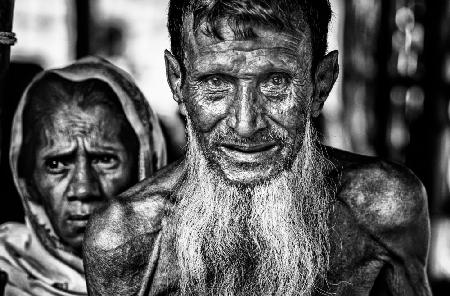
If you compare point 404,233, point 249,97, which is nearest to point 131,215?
point 249,97

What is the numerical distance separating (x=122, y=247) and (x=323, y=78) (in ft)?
3.28

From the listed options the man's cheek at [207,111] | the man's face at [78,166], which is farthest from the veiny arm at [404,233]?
the man's face at [78,166]

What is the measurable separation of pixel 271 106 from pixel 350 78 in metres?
3.95

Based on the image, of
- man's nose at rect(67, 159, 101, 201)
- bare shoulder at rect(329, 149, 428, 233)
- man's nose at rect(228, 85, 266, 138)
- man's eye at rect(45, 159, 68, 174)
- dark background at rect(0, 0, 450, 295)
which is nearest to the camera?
man's nose at rect(228, 85, 266, 138)

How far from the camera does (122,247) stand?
10.9ft

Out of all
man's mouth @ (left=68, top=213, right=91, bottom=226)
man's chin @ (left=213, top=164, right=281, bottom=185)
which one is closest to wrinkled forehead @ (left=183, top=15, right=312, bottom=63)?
man's chin @ (left=213, top=164, right=281, bottom=185)

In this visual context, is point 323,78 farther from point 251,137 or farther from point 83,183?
point 83,183

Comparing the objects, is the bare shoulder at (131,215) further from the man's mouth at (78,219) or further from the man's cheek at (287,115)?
the man's mouth at (78,219)

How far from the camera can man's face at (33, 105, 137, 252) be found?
13.7ft

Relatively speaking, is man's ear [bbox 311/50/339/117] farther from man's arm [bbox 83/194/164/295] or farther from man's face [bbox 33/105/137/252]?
man's face [bbox 33/105/137/252]

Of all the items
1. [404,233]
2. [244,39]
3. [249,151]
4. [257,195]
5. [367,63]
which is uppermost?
[367,63]

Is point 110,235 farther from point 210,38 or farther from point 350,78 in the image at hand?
point 350,78

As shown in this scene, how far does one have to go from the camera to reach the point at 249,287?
3396 mm

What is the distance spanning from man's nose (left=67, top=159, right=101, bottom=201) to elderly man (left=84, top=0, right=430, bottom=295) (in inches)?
27.9
